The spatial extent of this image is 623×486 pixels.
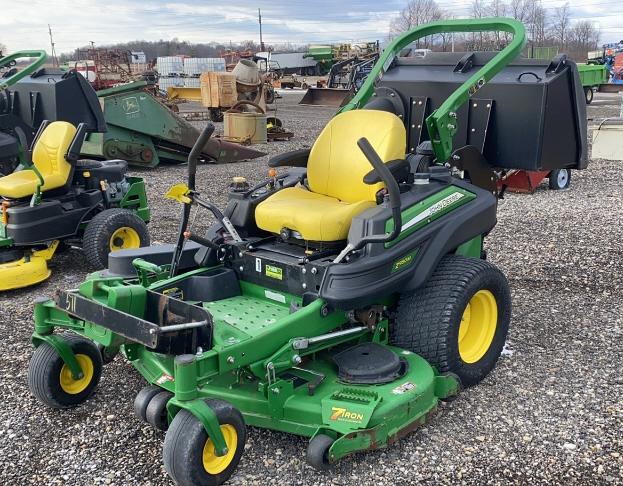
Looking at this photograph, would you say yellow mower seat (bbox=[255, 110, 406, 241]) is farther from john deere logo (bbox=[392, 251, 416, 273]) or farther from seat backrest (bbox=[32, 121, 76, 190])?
seat backrest (bbox=[32, 121, 76, 190])

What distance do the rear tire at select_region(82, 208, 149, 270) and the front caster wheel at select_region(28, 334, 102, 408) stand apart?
2.25 m

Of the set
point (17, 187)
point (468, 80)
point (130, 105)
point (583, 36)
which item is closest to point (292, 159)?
point (468, 80)

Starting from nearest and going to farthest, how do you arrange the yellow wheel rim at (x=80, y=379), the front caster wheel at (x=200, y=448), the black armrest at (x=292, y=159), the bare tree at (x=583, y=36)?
the front caster wheel at (x=200, y=448) < the yellow wheel rim at (x=80, y=379) < the black armrest at (x=292, y=159) < the bare tree at (x=583, y=36)

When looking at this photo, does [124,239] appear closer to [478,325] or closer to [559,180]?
[478,325]

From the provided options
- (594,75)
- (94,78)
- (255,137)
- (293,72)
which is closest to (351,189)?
(255,137)

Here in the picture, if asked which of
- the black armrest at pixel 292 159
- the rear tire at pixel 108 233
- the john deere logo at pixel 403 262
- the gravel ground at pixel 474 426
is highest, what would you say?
the black armrest at pixel 292 159

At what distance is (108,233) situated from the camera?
5.61 metres

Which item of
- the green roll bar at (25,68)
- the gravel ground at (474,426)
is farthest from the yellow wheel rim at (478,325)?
the green roll bar at (25,68)

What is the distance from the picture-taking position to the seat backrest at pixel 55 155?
5.50 m

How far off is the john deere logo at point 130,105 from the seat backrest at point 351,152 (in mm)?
6771

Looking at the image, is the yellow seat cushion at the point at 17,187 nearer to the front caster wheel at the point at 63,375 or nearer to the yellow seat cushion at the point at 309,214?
the front caster wheel at the point at 63,375

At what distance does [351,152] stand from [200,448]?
1.92 meters

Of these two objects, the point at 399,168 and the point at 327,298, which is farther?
the point at 399,168

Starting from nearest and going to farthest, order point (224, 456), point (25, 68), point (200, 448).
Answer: point (200, 448) → point (224, 456) → point (25, 68)
